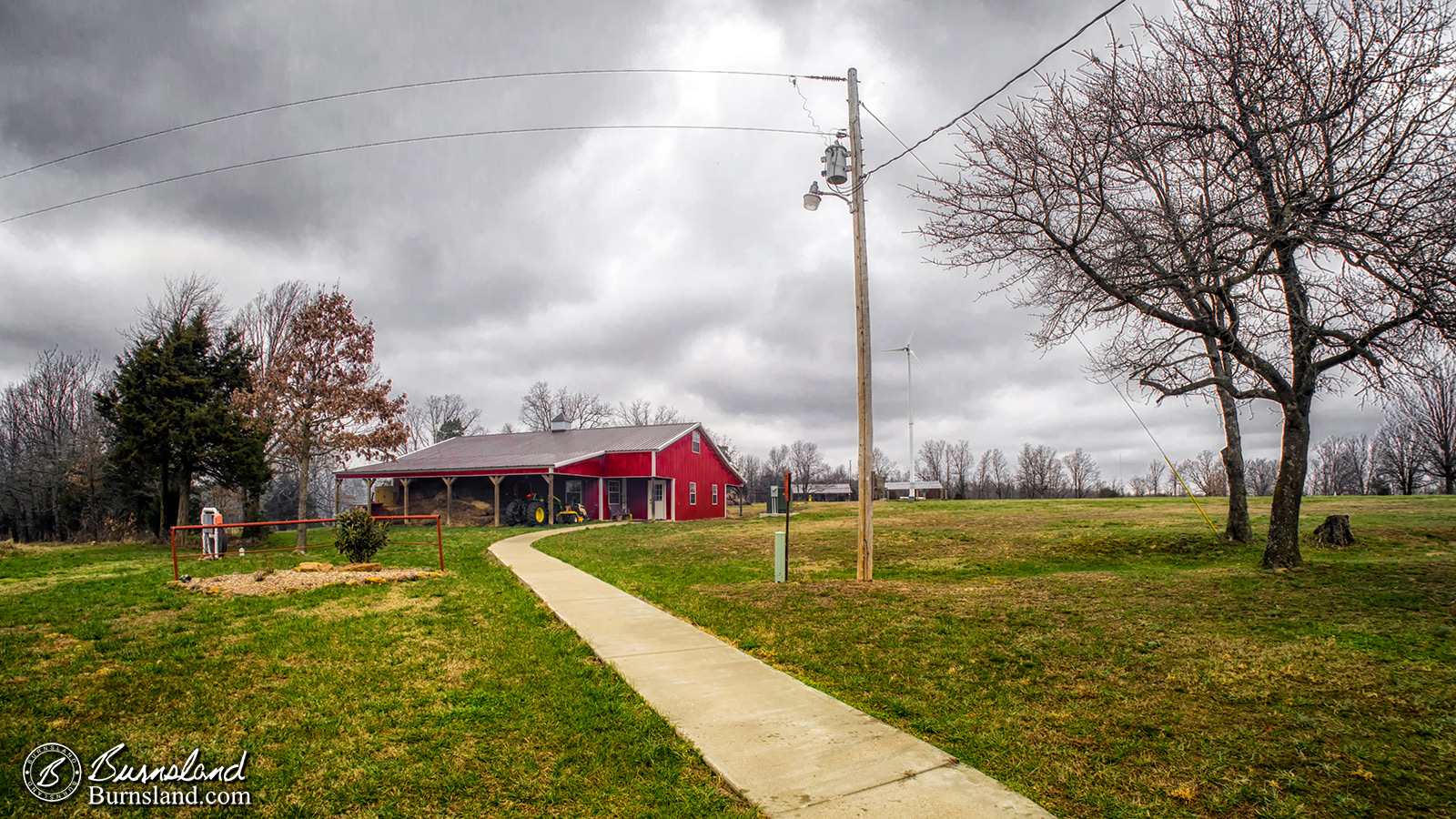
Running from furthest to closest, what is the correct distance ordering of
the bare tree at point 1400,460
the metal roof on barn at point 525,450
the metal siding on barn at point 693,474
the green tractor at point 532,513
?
1. the bare tree at point 1400,460
2. the metal siding on barn at point 693,474
3. the metal roof on barn at point 525,450
4. the green tractor at point 532,513

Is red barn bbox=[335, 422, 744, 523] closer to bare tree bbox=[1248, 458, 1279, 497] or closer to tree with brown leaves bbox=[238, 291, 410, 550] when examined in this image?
tree with brown leaves bbox=[238, 291, 410, 550]

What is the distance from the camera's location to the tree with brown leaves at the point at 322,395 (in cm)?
1922

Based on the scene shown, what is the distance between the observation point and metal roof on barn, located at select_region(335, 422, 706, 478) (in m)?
31.3

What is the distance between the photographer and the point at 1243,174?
9141 millimetres

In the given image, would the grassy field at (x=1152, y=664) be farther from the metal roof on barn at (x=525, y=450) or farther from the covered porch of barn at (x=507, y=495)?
the covered porch of barn at (x=507, y=495)

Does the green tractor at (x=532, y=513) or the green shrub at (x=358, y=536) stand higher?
the green shrub at (x=358, y=536)

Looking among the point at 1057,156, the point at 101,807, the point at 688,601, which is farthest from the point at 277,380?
the point at 1057,156

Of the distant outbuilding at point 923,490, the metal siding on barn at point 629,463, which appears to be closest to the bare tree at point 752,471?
the distant outbuilding at point 923,490

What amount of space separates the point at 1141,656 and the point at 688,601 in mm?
5468

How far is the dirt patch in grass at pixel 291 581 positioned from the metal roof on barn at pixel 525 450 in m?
17.3

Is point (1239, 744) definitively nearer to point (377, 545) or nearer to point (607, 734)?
point (607, 734)

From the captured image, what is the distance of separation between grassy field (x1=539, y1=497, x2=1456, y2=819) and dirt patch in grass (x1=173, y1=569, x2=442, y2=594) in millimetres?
3635

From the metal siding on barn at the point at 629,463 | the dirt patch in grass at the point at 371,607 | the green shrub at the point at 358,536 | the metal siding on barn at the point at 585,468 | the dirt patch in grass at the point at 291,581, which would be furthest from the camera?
the metal siding on barn at the point at 629,463

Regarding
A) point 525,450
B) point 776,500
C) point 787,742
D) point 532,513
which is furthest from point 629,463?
point 787,742
